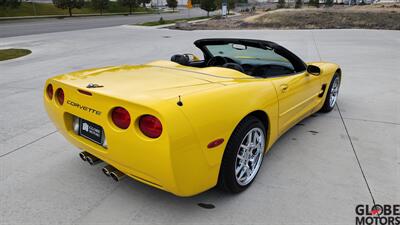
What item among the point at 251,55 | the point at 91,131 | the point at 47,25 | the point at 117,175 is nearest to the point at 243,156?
the point at 117,175

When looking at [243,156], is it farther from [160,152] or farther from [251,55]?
[251,55]

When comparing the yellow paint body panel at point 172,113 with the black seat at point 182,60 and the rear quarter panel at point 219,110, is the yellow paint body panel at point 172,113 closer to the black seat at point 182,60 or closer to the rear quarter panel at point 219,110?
the rear quarter panel at point 219,110

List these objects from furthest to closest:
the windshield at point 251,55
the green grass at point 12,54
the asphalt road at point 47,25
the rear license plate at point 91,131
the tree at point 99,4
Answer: the tree at point 99,4
the asphalt road at point 47,25
the green grass at point 12,54
the windshield at point 251,55
the rear license plate at point 91,131

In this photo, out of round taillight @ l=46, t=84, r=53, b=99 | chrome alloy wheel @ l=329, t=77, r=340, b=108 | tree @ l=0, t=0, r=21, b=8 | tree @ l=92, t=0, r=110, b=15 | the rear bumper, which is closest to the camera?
the rear bumper

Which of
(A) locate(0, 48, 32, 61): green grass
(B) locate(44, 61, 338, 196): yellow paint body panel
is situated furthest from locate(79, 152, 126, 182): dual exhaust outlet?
(A) locate(0, 48, 32, 61): green grass

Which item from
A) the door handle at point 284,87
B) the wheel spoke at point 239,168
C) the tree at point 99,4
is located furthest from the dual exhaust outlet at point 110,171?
the tree at point 99,4

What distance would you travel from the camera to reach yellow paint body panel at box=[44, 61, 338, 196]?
195 cm

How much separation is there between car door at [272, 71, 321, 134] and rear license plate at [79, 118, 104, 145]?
5.09 feet

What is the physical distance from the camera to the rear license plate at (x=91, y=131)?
2.31 metres

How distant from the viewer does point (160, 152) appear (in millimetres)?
1922

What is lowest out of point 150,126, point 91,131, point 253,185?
point 253,185

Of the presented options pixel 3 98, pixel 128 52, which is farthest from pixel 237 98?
pixel 128 52

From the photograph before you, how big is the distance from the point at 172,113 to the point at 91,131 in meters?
0.80

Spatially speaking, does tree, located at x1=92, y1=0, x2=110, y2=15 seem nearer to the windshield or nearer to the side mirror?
the windshield
